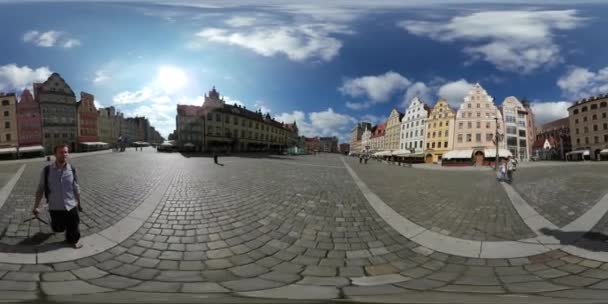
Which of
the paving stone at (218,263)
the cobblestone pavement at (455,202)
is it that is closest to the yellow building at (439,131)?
the cobblestone pavement at (455,202)

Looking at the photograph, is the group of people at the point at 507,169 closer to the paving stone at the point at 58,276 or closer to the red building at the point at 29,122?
the paving stone at the point at 58,276

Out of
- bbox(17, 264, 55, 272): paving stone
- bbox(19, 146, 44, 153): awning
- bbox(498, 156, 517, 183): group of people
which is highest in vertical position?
bbox(19, 146, 44, 153): awning

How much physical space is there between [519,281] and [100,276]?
3.50 metres

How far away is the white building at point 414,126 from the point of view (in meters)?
3.15

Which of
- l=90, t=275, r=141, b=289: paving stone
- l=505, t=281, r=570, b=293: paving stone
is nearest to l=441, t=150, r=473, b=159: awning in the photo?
l=505, t=281, r=570, b=293: paving stone

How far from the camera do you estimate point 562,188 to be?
4227 mm

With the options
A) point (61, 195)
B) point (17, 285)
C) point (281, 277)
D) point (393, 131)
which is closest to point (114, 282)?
point (17, 285)

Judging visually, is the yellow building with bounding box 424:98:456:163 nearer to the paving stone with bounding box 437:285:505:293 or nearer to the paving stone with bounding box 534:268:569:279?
the paving stone with bounding box 534:268:569:279

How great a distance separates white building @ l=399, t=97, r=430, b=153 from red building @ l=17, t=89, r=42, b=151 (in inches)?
181

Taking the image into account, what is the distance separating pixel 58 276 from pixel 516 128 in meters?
5.54

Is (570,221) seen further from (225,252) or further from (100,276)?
(100,276)

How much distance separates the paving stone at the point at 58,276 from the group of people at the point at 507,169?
5.38 metres

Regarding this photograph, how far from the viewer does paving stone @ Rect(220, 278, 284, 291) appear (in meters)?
1.90

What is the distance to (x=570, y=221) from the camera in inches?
126
